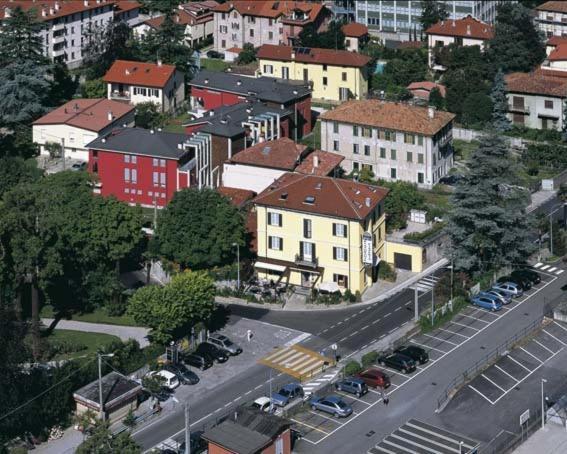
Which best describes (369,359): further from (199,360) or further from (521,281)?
(521,281)

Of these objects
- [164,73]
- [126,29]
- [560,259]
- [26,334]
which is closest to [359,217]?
[560,259]

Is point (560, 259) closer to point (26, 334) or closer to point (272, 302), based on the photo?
point (272, 302)

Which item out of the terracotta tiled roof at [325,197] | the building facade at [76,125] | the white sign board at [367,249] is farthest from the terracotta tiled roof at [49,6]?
the white sign board at [367,249]

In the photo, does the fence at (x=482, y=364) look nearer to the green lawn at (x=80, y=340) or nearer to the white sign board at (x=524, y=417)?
the white sign board at (x=524, y=417)

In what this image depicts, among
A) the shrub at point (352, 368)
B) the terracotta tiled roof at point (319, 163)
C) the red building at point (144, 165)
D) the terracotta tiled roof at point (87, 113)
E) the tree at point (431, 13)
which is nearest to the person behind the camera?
the shrub at point (352, 368)

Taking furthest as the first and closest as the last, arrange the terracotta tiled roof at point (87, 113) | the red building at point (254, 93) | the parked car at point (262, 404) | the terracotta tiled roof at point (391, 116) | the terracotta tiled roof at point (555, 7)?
the terracotta tiled roof at point (555, 7), the red building at point (254, 93), the terracotta tiled roof at point (87, 113), the terracotta tiled roof at point (391, 116), the parked car at point (262, 404)

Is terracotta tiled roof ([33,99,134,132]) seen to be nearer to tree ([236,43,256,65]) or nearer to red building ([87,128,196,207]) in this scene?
red building ([87,128,196,207])

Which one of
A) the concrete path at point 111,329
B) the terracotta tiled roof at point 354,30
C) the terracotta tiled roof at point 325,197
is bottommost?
the concrete path at point 111,329
